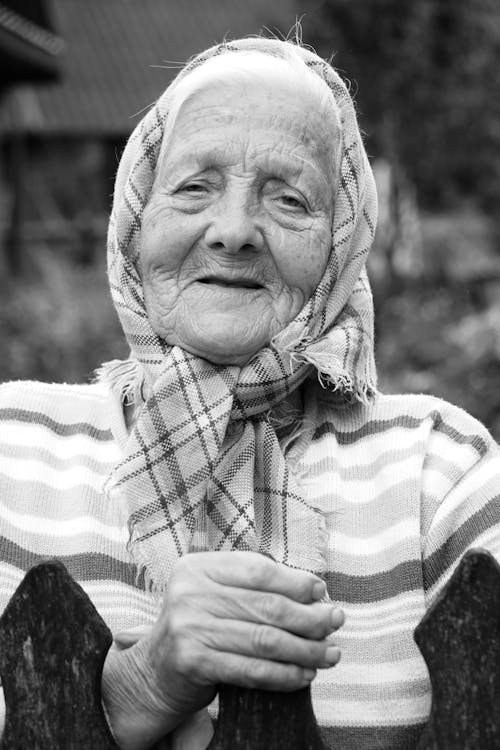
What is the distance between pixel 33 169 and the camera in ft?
64.8

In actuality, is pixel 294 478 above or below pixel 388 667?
above

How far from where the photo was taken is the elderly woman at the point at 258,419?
204 centimetres

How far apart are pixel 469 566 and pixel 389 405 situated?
2.76ft

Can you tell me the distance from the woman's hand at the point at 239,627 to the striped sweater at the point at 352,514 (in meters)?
0.47

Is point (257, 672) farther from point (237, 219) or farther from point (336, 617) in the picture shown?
point (237, 219)

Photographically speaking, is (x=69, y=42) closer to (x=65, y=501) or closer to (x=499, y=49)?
(x=499, y=49)

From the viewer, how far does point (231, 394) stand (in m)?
2.13

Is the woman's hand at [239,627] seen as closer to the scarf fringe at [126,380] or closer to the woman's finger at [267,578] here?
the woman's finger at [267,578]

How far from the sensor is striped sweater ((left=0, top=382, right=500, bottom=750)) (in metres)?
2.00

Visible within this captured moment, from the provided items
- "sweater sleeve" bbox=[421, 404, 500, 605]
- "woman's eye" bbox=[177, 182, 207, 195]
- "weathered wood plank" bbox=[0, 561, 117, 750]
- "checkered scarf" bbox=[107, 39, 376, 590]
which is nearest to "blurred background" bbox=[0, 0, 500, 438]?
"checkered scarf" bbox=[107, 39, 376, 590]

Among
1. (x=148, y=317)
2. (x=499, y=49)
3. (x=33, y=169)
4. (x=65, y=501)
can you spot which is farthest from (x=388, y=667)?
(x=33, y=169)

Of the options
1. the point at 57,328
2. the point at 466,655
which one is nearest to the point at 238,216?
the point at 466,655

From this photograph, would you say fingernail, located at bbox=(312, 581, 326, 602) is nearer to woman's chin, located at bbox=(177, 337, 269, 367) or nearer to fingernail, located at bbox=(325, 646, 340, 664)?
fingernail, located at bbox=(325, 646, 340, 664)

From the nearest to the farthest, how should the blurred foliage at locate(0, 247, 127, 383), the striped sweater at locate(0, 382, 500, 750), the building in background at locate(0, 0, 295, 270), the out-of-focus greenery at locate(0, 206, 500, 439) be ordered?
the striped sweater at locate(0, 382, 500, 750) < the out-of-focus greenery at locate(0, 206, 500, 439) < the blurred foliage at locate(0, 247, 127, 383) < the building in background at locate(0, 0, 295, 270)
